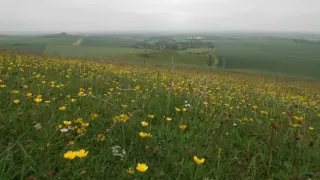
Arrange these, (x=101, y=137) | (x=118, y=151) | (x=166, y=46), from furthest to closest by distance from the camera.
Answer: (x=166, y=46)
(x=101, y=137)
(x=118, y=151)

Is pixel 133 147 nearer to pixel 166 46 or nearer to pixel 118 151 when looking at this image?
pixel 118 151

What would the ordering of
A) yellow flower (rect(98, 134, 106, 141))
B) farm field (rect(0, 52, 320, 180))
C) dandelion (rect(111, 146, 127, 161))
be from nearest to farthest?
farm field (rect(0, 52, 320, 180)) < dandelion (rect(111, 146, 127, 161)) < yellow flower (rect(98, 134, 106, 141))

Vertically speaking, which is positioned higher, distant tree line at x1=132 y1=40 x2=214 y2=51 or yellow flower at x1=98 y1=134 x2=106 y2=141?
distant tree line at x1=132 y1=40 x2=214 y2=51

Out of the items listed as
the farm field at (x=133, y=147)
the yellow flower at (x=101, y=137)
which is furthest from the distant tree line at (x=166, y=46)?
the yellow flower at (x=101, y=137)

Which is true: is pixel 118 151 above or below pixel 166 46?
below

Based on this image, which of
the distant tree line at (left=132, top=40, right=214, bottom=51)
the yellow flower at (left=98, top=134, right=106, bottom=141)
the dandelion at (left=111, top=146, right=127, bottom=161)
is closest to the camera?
the dandelion at (left=111, top=146, right=127, bottom=161)

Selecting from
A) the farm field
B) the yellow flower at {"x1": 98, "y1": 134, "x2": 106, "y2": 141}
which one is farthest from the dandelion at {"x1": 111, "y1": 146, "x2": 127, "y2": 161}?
the yellow flower at {"x1": 98, "y1": 134, "x2": 106, "y2": 141}

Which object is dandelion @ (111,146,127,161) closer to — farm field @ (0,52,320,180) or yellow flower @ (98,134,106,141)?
farm field @ (0,52,320,180)

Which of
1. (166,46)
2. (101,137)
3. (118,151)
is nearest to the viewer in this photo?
(118,151)

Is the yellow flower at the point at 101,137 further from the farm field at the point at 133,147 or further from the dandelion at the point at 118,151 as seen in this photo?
the dandelion at the point at 118,151

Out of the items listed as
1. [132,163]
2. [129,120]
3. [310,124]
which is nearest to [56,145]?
[132,163]

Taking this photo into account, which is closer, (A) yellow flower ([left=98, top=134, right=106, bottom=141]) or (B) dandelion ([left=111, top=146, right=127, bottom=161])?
(B) dandelion ([left=111, top=146, right=127, bottom=161])

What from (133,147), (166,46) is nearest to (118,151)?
(133,147)

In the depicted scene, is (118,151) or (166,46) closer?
(118,151)
